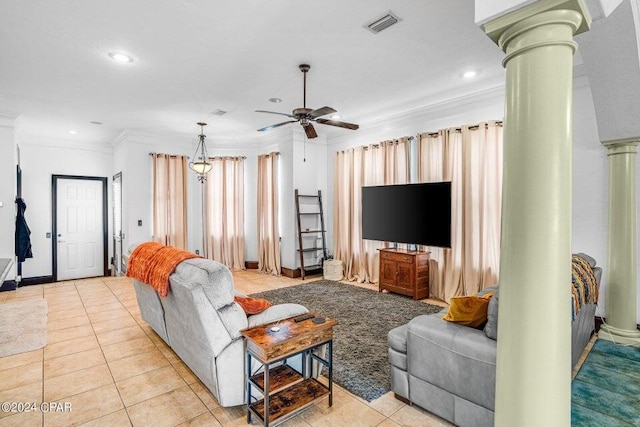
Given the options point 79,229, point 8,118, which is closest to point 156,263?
point 8,118

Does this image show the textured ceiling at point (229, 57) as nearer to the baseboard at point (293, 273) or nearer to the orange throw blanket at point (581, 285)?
the orange throw blanket at point (581, 285)

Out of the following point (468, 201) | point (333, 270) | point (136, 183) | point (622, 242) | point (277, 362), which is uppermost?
point (136, 183)

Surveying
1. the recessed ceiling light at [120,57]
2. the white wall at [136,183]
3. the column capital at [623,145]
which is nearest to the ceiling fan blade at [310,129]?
the recessed ceiling light at [120,57]

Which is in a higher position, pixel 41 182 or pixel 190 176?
pixel 190 176

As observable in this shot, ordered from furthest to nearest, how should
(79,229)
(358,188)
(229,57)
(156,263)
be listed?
1. (79,229)
2. (358,188)
3. (229,57)
4. (156,263)

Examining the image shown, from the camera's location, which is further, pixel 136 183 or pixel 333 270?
pixel 136 183

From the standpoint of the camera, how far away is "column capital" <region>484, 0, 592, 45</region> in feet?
3.84

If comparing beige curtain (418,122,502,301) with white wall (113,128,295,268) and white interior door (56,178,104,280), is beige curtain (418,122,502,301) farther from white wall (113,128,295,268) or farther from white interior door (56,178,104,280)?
white interior door (56,178,104,280)

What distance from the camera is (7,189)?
17.4 ft

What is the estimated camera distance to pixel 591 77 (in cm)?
266

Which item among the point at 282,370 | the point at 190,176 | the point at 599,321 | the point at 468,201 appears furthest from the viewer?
the point at 190,176

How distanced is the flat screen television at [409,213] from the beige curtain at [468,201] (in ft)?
0.86

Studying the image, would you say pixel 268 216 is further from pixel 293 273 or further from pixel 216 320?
pixel 216 320

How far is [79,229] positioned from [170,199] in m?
2.08
